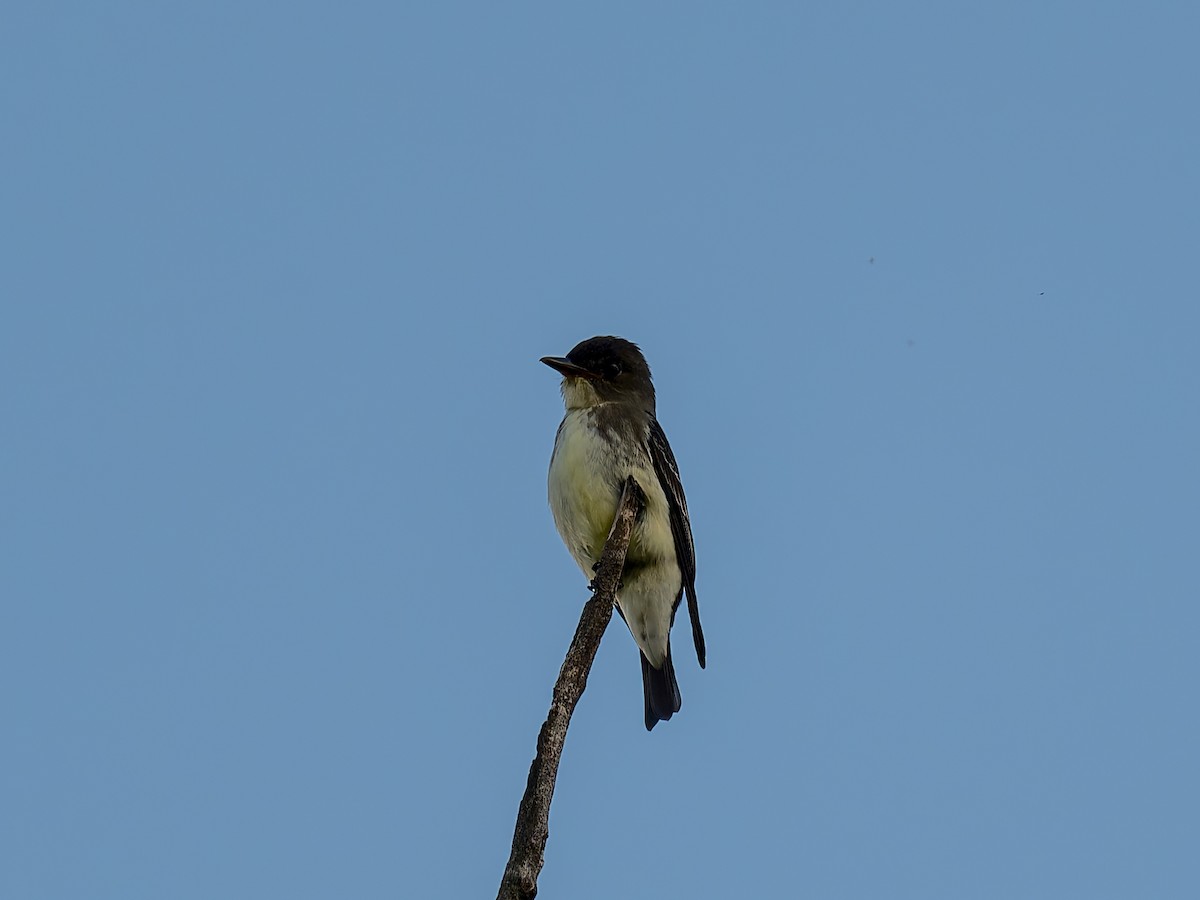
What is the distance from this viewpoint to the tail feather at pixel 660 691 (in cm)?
1064

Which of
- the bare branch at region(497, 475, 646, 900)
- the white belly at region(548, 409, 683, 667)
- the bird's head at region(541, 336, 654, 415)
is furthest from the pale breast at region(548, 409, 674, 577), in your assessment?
the bare branch at region(497, 475, 646, 900)

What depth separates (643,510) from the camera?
10.4 metres

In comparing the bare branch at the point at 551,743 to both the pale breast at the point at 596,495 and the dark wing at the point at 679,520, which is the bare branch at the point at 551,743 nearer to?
the pale breast at the point at 596,495

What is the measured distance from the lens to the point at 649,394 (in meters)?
12.1

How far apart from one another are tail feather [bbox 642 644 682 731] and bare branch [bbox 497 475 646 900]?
120 inches

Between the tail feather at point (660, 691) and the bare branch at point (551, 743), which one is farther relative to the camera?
the tail feather at point (660, 691)

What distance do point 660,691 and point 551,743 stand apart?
201 inches

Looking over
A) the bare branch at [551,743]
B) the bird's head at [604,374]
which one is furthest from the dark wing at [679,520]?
the bare branch at [551,743]

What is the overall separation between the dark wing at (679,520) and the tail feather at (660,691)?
11.9 inches

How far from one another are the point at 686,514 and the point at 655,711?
4.82ft

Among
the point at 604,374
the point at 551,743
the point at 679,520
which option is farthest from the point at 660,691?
the point at 551,743

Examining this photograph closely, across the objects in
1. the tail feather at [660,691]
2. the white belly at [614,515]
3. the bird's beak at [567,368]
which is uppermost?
the bird's beak at [567,368]

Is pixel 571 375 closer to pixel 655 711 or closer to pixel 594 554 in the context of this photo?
pixel 594 554

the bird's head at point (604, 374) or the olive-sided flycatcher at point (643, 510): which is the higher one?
the bird's head at point (604, 374)
